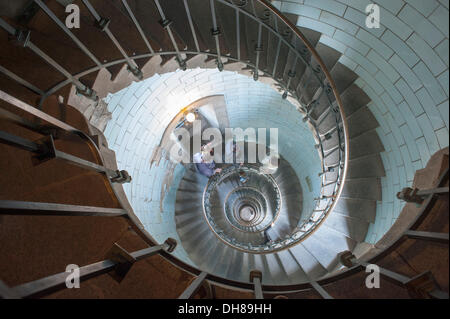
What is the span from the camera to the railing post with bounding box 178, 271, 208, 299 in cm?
183

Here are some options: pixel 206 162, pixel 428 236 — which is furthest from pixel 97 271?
pixel 206 162

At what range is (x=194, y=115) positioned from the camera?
22.5 ft

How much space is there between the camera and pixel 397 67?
327cm

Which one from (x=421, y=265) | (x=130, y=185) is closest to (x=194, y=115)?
(x=130, y=185)

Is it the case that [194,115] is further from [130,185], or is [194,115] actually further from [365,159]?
[365,159]

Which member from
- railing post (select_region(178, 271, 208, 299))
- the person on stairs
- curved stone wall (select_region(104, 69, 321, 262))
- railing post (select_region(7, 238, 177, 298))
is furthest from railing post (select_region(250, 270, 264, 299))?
the person on stairs

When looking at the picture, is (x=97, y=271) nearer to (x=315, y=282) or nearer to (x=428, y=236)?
(x=315, y=282)

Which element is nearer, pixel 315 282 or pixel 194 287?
pixel 194 287

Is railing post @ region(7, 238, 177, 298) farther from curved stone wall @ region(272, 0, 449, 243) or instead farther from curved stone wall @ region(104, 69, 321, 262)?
curved stone wall @ region(272, 0, 449, 243)

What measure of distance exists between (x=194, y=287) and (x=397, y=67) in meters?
3.89

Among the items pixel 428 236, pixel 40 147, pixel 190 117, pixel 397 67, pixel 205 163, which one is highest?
pixel 190 117

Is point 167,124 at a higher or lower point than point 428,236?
higher

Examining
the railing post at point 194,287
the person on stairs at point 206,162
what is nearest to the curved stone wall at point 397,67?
the railing post at point 194,287
